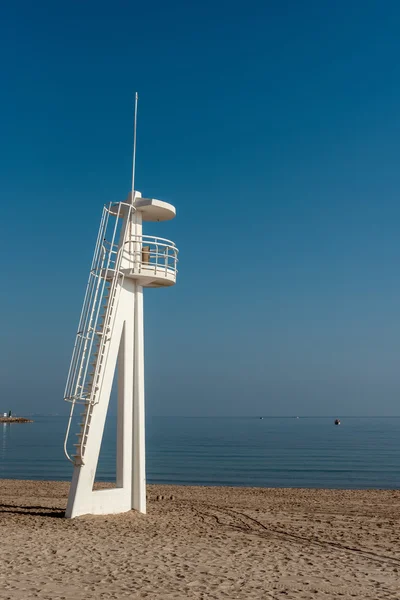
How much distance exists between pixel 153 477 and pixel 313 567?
2330 centimetres

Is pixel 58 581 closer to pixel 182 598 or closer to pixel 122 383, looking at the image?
pixel 182 598

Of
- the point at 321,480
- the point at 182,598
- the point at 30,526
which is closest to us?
the point at 182,598

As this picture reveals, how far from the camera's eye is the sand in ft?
30.5

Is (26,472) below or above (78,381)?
below

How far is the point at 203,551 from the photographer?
1193 cm

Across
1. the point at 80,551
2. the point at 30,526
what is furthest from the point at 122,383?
the point at 80,551

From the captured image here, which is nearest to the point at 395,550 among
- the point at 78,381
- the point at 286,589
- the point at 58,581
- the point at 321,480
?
the point at 286,589

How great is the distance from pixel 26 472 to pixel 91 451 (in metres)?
22.5

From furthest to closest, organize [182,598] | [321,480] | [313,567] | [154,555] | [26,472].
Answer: [26,472] → [321,480] → [154,555] → [313,567] → [182,598]

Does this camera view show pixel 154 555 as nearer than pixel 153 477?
Yes

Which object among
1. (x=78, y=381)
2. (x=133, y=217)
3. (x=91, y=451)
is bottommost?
(x=91, y=451)

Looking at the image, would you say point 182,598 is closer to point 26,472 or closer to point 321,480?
point 321,480

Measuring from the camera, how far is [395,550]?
12.3m

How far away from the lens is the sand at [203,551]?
9297mm
